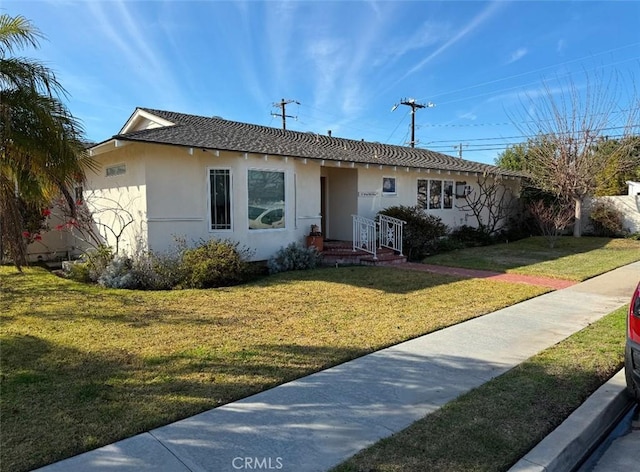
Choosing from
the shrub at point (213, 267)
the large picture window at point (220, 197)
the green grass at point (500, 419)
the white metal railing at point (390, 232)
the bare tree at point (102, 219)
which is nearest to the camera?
the green grass at point (500, 419)

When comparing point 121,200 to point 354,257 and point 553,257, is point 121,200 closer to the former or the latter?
point 354,257

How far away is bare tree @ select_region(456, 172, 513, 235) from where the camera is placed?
60.2 ft

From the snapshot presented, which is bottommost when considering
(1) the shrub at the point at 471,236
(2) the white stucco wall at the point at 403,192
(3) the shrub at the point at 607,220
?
(1) the shrub at the point at 471,236

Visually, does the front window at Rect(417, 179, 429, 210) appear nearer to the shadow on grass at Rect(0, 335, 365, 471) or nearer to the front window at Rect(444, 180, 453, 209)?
the front window at Rect(444, 180, 453, 209)

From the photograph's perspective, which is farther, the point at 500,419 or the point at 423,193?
the point at 423,193

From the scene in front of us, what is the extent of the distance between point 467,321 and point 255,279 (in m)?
5.29

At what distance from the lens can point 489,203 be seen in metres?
19.0

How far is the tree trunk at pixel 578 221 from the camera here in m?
18.3

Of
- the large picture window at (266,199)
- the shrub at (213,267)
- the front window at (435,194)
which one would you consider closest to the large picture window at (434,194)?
the front window at (435,194)

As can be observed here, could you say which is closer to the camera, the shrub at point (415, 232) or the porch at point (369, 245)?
the porch at point (369, 245)

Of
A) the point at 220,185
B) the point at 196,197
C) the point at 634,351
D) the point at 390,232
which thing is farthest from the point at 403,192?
the point at 634,351

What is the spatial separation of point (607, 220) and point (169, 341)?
65.7 feet

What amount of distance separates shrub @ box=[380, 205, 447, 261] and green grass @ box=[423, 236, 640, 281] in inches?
19.6

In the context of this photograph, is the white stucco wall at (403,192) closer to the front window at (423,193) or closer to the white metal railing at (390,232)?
the front window at (423,193)
